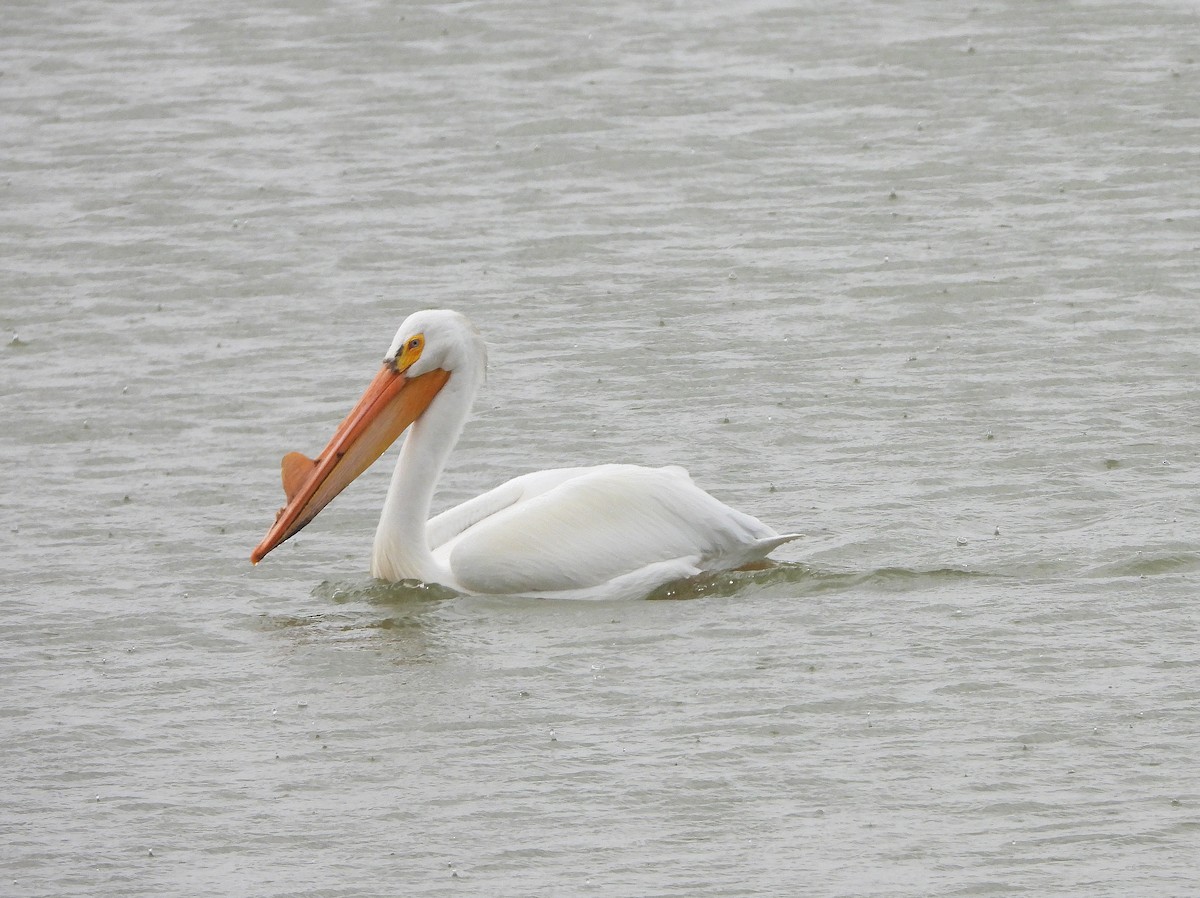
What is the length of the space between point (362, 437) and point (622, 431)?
1053mm

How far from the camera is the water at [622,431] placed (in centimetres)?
439

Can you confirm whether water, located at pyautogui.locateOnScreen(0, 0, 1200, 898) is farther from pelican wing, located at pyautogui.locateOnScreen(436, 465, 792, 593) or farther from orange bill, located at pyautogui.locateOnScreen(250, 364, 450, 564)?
orange bill, located at pyautogui.locateOnScreen(250, 364, 450, 564)

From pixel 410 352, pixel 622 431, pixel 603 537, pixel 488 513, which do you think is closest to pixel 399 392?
pixel 410 352

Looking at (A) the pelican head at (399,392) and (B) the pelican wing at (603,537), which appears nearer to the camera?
(B) the pelican wing at (603,537)

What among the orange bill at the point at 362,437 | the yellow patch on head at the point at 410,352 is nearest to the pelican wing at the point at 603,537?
the orange bill at the point at 362,437

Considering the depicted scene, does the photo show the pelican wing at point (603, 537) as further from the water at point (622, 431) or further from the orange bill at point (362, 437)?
the orange bill at point (362, 437)

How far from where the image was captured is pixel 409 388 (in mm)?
6152

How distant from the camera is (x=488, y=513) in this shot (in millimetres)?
6012

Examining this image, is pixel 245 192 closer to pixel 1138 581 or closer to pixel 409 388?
pixel 409 388

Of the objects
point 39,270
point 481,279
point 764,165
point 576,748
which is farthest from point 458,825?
point 764,165

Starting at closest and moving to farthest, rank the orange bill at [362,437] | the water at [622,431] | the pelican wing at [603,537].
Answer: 1. the water at [622,431]
2. the pelican wing at [603,537]
3. the orange bill at [362,437]

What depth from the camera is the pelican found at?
580cm

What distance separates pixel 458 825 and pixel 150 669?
4.18 feet

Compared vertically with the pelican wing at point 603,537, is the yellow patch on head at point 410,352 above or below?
above
